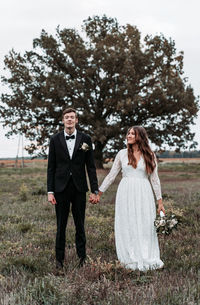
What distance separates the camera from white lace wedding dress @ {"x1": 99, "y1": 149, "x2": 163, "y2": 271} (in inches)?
220

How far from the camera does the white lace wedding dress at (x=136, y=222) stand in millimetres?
5598

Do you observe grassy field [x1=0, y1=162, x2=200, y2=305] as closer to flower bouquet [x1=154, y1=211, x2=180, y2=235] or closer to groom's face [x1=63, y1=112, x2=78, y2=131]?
flower bouquet [x1=154, y1=211, x2=180, y2=235]

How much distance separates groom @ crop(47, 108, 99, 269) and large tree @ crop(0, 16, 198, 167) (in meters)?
23.5

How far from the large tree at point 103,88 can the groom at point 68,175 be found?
2345cm

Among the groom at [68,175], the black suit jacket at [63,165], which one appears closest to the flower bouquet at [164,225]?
the groom at [68,175]

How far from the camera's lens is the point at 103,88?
32.8m

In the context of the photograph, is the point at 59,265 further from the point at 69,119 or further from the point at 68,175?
the point at 69,119

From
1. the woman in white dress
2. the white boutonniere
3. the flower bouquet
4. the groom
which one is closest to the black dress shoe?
the groom

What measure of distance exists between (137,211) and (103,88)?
27872 mm

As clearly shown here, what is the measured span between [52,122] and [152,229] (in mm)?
29832

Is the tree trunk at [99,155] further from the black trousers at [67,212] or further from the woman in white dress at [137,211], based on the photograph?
the black trousers at [67,212]

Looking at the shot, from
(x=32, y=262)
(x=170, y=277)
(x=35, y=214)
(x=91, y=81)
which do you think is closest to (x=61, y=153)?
(x=32, y=262)

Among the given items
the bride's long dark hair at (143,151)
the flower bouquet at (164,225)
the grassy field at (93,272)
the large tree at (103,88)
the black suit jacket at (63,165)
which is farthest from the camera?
the large tree at (103,88)

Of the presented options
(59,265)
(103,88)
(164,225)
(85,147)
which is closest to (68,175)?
(85,147)
